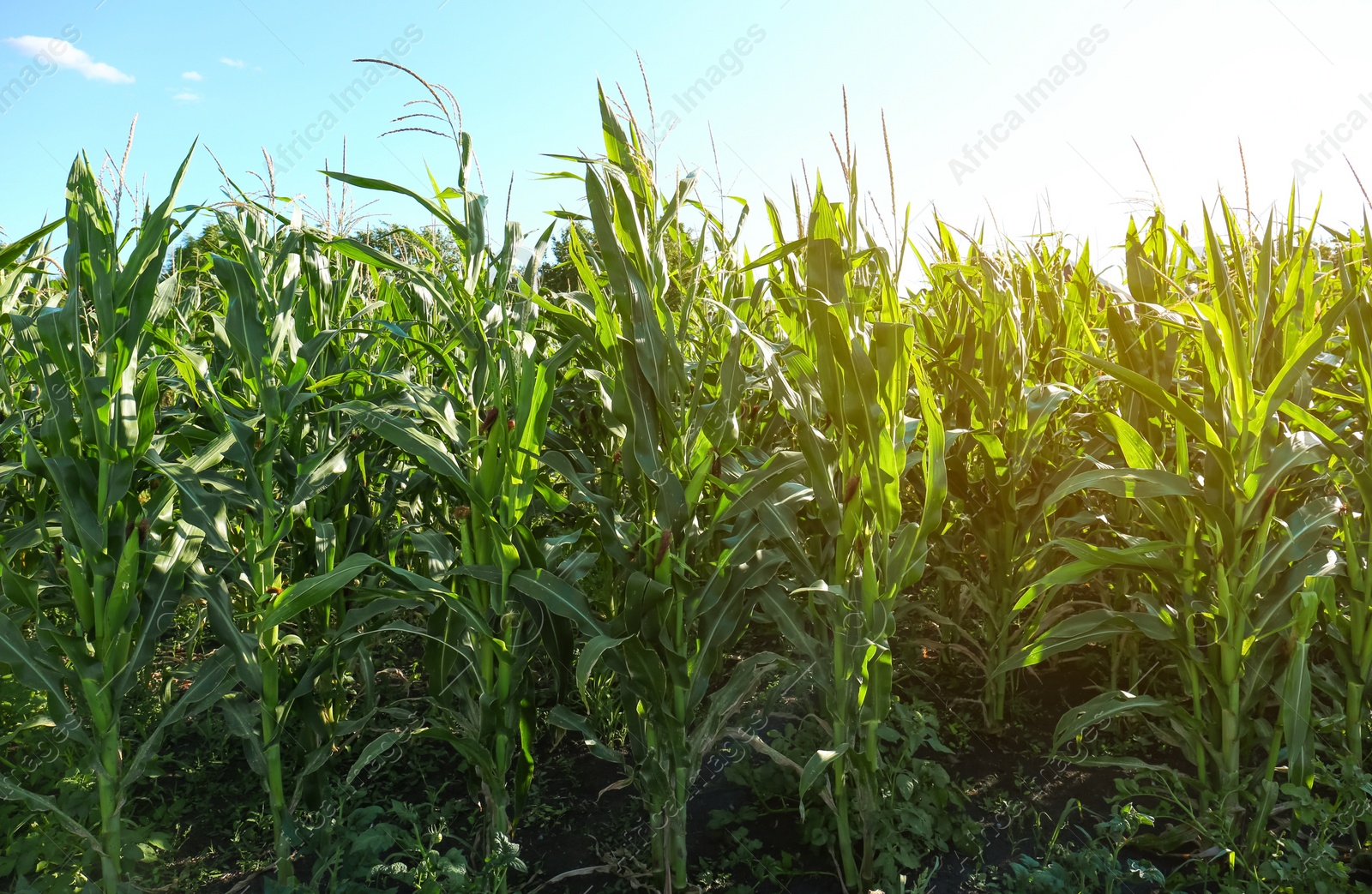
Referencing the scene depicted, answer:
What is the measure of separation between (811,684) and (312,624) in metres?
1.94

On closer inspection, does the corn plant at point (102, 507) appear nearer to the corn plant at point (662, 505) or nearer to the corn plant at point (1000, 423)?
the corn plant at point (662, 505)

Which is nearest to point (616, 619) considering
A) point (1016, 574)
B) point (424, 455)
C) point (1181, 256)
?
point (424, 455)

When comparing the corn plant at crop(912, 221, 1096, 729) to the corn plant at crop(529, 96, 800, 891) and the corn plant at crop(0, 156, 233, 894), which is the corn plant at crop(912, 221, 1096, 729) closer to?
the corn plant at crop(529, 96, 800, 891)

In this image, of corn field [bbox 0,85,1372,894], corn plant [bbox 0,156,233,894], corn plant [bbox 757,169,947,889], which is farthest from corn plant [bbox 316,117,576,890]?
corn plant [bbox 757,169,947,889]

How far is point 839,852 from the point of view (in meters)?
2.51

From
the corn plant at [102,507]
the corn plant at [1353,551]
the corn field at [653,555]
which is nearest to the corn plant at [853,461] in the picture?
the corn field at [653,555]

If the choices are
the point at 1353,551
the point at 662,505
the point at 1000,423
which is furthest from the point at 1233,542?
the point at 662,505

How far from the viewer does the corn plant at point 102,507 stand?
2.12 metres

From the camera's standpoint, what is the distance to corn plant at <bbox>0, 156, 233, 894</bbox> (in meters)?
2.12

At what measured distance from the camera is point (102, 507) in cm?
214

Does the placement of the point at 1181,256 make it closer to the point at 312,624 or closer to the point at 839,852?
the point at 839,852

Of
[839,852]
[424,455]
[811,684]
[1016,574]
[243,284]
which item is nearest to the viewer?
[424,455]

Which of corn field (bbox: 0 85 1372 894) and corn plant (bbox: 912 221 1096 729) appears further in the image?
corn plant (bbox: 912 221 1096 729)

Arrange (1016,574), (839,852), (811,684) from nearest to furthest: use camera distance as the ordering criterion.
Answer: (839,852) → (811,684) → (1016,574)
